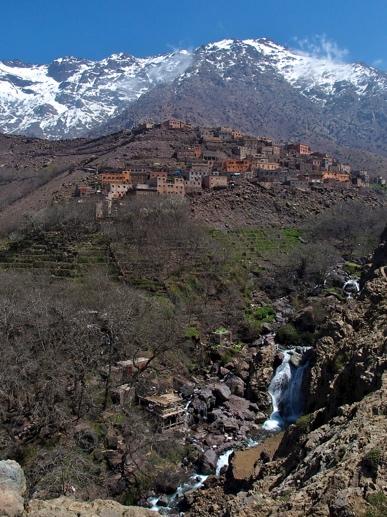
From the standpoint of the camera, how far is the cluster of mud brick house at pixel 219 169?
7969 cm

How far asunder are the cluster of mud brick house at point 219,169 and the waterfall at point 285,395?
42.0 metres

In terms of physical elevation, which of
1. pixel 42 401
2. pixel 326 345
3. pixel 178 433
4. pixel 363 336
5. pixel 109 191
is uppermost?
pixel 109 191

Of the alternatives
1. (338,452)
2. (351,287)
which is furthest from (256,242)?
(338,452)

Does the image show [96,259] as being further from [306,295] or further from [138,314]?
[306,295]

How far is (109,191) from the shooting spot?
78.3m

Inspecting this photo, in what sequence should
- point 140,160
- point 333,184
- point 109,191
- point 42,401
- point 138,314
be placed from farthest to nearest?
point 140,160, point 333,184, point 109,191, point 138,314, point 42,401

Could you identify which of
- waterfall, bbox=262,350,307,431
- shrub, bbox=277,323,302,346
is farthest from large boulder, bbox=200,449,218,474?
shrub, bbox=277,323,302,346

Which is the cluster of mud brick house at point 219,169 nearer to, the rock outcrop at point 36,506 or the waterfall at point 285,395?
the waterfall at point 285,395

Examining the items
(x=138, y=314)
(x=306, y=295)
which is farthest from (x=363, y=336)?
(x=306, y=295)

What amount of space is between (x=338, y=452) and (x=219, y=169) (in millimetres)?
83564

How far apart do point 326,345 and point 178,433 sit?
31.3ft

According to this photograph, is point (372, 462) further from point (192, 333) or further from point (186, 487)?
point (192, 333)

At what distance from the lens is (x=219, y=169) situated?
9388 centimetres

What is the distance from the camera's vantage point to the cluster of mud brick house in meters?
79.7
